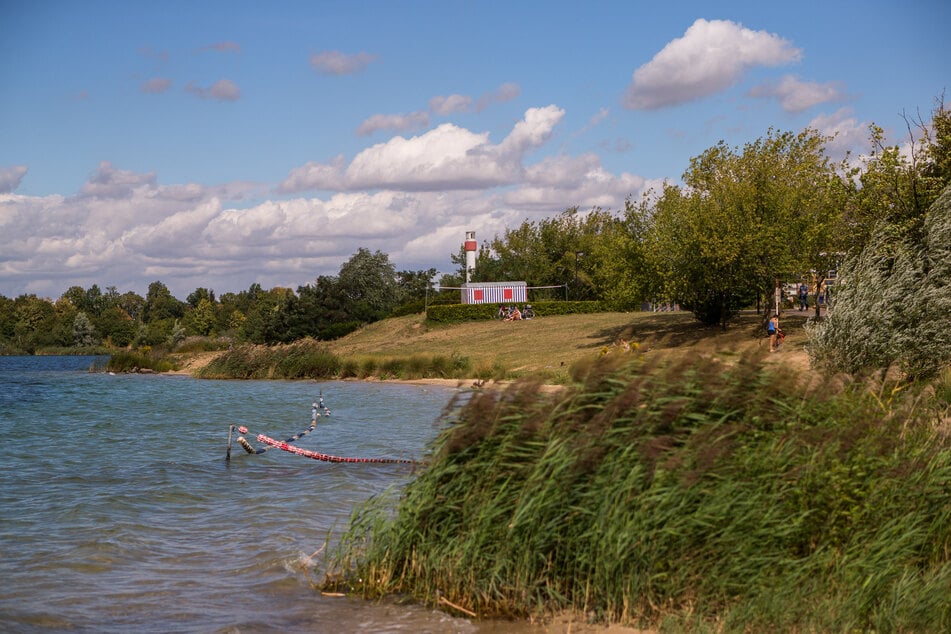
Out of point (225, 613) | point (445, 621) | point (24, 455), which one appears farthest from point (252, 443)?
point (445, 621)

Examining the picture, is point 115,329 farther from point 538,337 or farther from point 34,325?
point 538,337

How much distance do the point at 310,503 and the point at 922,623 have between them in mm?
9759

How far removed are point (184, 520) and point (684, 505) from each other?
8.76 metres

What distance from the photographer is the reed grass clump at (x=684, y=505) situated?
23.0ft

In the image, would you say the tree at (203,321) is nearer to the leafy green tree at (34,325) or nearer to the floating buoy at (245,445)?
the leafy green tree at (34,325)

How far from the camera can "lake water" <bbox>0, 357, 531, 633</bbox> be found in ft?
28.2

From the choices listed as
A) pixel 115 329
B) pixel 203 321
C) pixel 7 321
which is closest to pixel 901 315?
pixel 203 321

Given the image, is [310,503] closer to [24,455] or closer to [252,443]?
[252,443]

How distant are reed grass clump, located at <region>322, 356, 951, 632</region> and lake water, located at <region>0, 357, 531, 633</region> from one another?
73 cm

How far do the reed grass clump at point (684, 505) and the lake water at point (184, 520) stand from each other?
0.73 m

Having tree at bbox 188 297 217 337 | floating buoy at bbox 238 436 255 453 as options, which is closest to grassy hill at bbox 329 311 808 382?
floating buoy at bbox 238 436 255 453

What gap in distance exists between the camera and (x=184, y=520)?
13500mm

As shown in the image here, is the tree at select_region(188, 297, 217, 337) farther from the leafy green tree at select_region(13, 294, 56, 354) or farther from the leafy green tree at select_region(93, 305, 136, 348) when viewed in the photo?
the leafy green tree at select_region(13, 294, 56, 354)

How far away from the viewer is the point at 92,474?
18.0 meters
